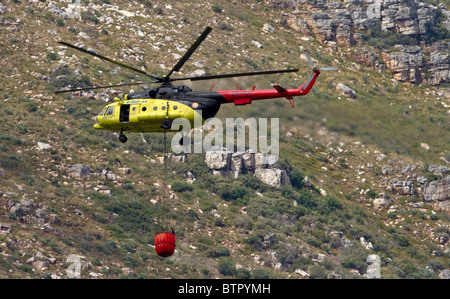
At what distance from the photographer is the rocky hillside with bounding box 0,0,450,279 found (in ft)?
234

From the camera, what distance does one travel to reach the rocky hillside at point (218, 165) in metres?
71.2

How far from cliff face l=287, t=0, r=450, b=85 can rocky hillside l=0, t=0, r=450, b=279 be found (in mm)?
523

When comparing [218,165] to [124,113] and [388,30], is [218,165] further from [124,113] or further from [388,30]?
[388,30]

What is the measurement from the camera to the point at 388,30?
111 meters

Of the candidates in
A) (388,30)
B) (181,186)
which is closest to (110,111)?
(181,186)

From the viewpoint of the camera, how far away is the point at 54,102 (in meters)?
84.9

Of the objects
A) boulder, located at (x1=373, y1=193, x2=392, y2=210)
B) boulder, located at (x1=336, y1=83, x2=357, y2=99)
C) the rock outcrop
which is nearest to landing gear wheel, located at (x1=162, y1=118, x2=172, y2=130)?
the rock outcrop

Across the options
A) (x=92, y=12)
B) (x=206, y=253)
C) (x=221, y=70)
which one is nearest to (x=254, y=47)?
(x=221, y=70)

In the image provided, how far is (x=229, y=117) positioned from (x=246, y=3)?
30.9 meters

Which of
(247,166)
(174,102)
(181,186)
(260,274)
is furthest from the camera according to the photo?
(247,166)

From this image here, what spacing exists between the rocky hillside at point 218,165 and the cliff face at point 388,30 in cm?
52

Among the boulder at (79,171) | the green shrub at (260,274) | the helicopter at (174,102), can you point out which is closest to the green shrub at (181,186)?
the boulder at (79,171)

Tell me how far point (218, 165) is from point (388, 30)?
3855cm

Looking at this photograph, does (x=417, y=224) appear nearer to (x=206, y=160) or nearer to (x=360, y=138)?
(x=360, y=138)
